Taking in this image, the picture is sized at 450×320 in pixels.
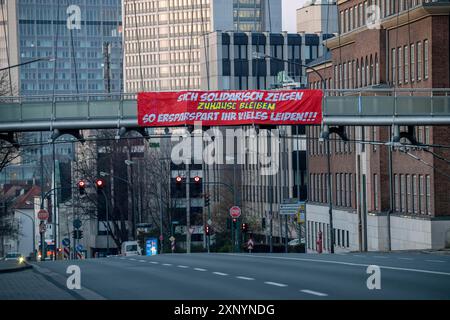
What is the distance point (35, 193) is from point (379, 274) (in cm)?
16493

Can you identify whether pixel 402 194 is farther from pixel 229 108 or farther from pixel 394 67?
pixel 229 108

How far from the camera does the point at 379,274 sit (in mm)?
27297

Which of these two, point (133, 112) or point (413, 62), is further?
point (413, 62)

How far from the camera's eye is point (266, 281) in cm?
2677

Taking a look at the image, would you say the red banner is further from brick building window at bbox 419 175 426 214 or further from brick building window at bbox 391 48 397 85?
brick building window at bbox 391 48 397 85

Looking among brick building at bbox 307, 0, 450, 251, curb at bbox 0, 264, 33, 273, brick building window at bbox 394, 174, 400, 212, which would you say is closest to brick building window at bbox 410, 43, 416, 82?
brick building at bbox 307, 0, 450, 251

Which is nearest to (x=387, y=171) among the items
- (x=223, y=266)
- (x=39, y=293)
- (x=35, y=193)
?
(x=223, y=266)

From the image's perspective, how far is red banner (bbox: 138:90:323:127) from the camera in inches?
1984

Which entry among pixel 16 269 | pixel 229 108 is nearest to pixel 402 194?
pixel 229 108

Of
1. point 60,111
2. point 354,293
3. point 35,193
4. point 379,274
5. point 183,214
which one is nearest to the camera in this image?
point 354,293

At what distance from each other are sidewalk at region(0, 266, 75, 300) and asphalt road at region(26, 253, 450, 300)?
0.62 metres

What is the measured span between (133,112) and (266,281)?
25.2 metres

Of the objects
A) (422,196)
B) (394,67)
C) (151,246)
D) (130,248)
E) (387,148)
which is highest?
(394,67)
